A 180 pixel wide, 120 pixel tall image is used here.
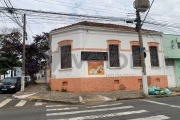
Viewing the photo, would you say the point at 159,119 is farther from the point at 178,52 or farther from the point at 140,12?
the point at 178,52

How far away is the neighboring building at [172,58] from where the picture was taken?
1756 centimetres

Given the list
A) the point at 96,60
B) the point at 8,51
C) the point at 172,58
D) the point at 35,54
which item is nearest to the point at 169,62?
the point at 172,58

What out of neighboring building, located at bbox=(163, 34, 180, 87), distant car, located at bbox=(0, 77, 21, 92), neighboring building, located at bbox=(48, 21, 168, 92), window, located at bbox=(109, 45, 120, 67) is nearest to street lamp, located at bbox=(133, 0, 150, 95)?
neighboring building, located at bbox=(48, 21, 168, 92)

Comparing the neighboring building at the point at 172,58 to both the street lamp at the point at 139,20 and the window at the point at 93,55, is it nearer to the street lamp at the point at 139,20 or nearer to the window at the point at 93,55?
the street lamp at the point at 139,20

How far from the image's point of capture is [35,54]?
805 inches

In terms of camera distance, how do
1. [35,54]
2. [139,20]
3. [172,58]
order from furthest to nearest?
[35,54] < [172,58] < [139,20]

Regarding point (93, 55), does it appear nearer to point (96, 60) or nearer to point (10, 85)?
point (96, 60)

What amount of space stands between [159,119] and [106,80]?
8.72 metres

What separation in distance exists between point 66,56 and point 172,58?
1072 cm

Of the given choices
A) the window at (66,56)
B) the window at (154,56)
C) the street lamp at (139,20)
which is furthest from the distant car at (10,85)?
the window at (154,56)

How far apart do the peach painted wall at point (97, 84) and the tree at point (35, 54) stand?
6.09 m

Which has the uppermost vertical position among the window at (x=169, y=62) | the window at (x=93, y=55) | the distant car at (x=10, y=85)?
the window at (x=93, y=55)

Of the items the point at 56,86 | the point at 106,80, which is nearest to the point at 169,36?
the point at 106,80

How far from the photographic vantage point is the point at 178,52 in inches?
717
